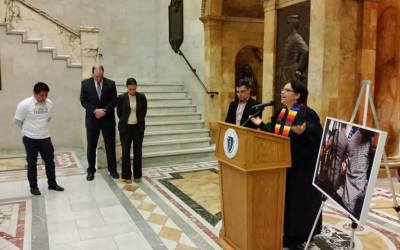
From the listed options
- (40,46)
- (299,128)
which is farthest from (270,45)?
(40,46)

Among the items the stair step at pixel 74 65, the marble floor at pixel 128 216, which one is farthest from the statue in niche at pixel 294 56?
the stair step at pixel 74 65

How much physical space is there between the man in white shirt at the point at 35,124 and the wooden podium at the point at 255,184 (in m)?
2.56

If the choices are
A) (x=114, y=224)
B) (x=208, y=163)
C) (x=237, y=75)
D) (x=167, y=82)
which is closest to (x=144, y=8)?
(x=167, y=82)

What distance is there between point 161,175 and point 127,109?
1.20 meters

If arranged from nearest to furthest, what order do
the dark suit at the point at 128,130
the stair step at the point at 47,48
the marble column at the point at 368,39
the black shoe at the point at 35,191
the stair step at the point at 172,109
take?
the black shoe at the point at 35,191, the marble column at the point at 368,39, the dark suit at the point at 128,130, the stair step at the point at 47,48, the stair step at the point at 172,109

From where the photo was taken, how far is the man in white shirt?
434 cm

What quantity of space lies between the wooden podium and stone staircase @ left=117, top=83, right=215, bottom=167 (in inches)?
147

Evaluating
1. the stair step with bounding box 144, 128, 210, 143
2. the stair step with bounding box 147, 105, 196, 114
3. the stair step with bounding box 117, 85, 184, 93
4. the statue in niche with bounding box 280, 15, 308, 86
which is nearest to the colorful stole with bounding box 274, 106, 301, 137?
the statue in niche with bounding box 280, 15, 308, 86

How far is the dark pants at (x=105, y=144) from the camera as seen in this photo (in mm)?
5320

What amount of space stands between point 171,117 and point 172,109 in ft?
1.00

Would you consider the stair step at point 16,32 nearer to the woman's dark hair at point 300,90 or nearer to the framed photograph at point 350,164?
the woman's dark hair at point 300,90

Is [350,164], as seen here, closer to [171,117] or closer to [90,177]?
[90,177]

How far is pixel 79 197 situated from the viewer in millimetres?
4527

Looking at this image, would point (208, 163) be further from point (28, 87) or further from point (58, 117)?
point (28, 87)
